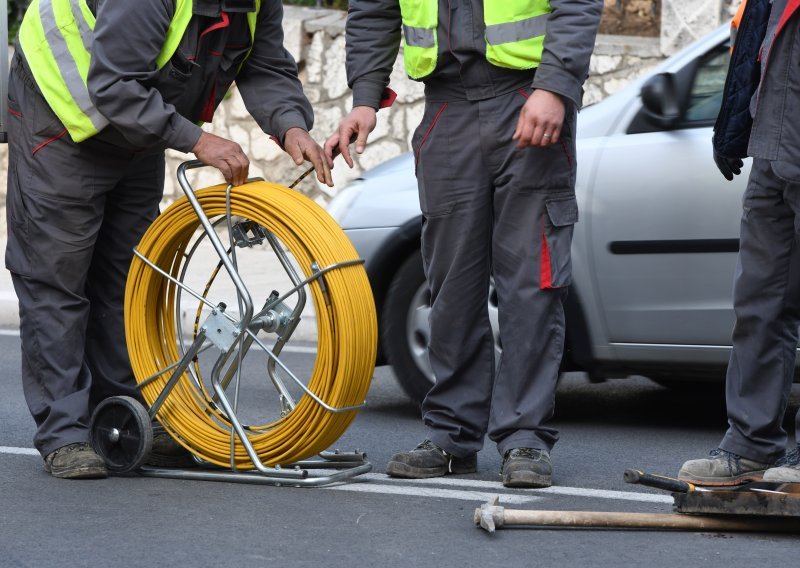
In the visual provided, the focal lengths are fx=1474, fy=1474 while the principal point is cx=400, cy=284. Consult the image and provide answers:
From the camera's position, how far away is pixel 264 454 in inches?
175

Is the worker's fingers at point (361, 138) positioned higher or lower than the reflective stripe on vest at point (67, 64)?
lower

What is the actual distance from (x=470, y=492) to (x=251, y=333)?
2.68 feet

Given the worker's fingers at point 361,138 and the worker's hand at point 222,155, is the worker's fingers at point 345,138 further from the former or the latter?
the worker's hand at point 222,155

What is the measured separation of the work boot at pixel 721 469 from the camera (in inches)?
166

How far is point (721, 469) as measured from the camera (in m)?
4.23

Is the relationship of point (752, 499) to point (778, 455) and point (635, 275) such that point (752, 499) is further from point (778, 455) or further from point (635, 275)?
point (635, 275)

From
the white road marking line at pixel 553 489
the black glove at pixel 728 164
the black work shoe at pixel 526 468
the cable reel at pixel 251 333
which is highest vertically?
the black glove at pixel 728 164

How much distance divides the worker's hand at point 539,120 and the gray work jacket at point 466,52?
0.03m

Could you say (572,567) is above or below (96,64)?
below

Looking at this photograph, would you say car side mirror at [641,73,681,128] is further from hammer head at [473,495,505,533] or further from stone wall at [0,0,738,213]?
stone wall at [0,0,738,213]

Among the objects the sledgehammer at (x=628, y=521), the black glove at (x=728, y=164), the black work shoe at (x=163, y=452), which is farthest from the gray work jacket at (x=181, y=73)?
the sledgehammer at (x=628, y=521)

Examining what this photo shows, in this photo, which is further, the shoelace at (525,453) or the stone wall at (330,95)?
the stone wall at (330,95)

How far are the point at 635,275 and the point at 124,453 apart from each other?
6.42 ft

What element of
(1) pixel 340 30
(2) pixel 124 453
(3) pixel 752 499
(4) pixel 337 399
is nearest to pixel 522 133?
(4) pixel 337 399
